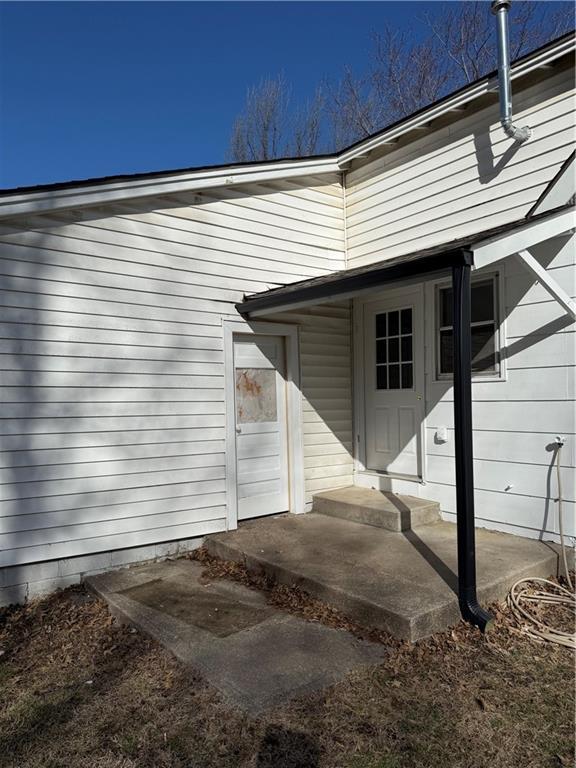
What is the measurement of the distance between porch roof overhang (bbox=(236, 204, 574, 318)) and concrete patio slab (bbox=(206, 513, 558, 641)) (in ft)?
7.04

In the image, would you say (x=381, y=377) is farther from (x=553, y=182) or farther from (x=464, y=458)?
(x=464, y=458)

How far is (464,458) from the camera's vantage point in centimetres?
330

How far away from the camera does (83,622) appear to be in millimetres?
3771

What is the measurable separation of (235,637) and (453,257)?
2805 mm

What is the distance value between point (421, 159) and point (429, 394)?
2494 millimetres

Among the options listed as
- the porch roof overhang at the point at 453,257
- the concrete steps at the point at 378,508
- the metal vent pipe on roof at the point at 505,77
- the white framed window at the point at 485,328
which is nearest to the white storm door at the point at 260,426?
the concrete steps at the point at 378,508

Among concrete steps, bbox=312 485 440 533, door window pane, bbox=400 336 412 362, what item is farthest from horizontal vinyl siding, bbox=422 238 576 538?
door window pane, bbox=400 336 412 362

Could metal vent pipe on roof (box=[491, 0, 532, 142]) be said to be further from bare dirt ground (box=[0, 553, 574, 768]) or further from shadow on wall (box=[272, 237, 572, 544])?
bare dirt ground (box=[0, 553, 574, 768])

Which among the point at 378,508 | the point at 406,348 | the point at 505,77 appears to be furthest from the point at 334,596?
the point at 505,77

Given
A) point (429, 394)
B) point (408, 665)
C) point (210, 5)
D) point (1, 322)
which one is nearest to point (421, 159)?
point (429, 394)

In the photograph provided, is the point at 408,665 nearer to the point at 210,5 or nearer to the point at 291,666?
the point at 291,666

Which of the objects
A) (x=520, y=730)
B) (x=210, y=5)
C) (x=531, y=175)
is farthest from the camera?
(x=210, y=5)

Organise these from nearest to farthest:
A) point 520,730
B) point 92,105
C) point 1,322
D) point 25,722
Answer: point 520,730
point 25,722
point 1,322
point 92,105

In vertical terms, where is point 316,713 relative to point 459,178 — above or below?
below
